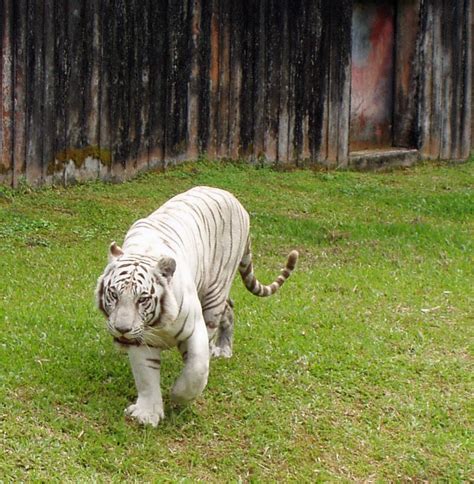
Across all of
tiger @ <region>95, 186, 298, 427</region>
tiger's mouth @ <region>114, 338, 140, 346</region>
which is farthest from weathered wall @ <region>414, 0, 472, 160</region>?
tiger's mouth @ <region>114, 338, 140, 346</region>

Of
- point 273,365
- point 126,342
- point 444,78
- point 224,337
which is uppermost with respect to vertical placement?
point 444,78

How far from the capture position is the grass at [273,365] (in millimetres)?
5570

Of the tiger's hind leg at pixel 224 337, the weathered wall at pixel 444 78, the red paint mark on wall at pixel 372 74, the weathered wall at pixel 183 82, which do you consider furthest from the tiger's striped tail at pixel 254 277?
the weathered wall at pixel 444 78

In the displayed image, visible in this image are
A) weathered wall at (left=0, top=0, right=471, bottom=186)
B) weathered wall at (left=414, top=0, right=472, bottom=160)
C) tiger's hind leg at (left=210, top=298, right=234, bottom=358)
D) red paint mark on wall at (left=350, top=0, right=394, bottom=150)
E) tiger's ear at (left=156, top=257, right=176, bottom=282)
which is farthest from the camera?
weathered wall at (left=414, top=0, right=472, bottom=160)

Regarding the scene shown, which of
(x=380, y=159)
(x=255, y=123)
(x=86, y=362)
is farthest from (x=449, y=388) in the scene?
(x=380, y=159)

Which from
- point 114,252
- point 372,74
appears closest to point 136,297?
point 114,252

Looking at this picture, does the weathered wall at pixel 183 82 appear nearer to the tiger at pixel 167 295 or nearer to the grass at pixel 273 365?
the grass at pixel 273 365

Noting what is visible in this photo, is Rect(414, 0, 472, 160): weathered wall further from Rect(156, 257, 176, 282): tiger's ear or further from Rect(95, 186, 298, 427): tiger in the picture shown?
Rect(156, 257, 176, 282): tiger's ear

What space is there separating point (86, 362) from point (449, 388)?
82.1 inches

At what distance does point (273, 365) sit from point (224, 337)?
0.34m

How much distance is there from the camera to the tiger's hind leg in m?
6.77

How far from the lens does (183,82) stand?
1230 centimetres

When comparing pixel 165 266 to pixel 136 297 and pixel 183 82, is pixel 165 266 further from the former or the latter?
pixel 183 82

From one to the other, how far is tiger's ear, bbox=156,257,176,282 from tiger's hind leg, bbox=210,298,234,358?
4.29 ft
